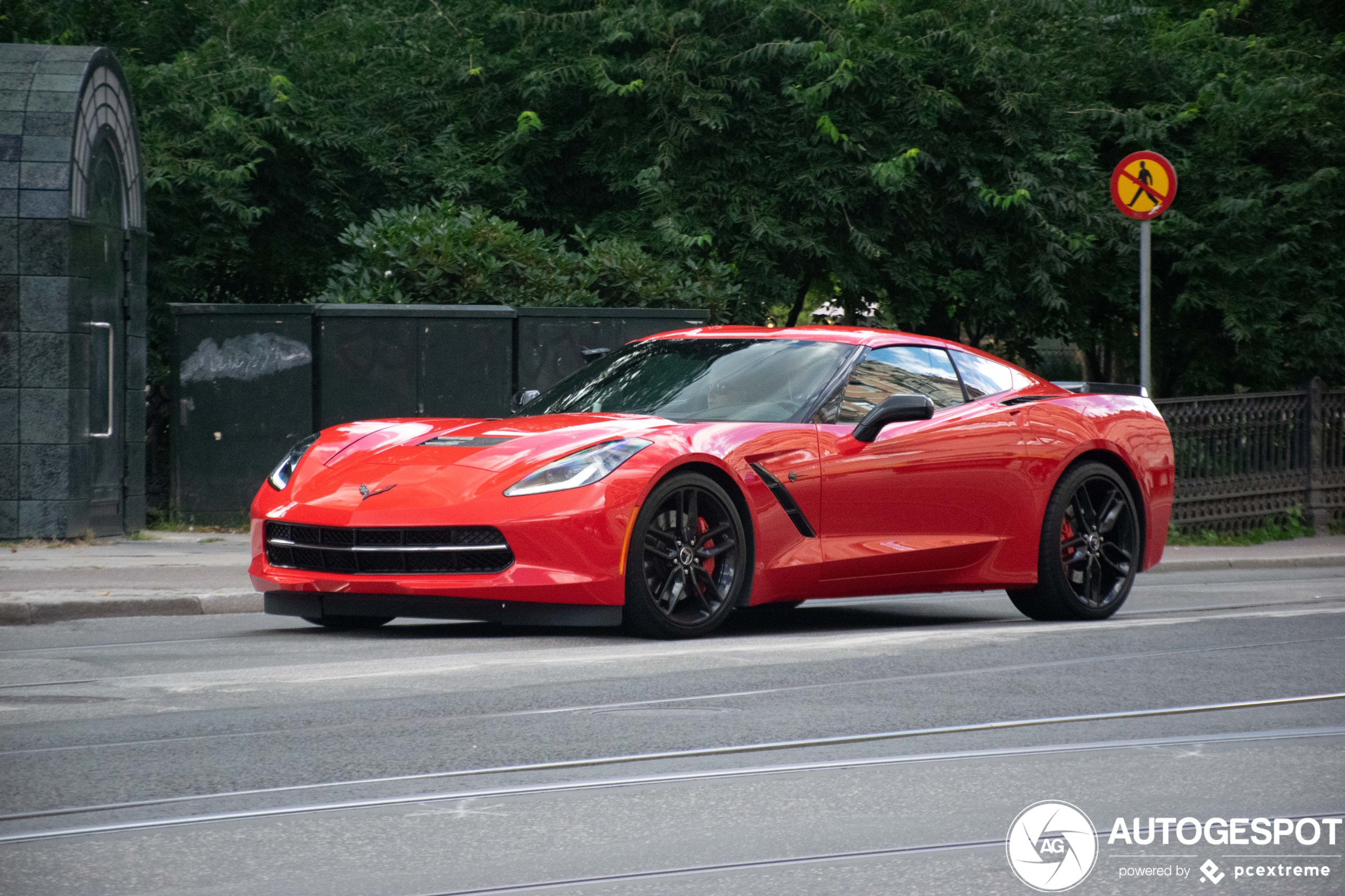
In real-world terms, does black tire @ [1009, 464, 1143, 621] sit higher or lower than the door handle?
lower

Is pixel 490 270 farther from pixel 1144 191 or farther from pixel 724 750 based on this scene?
Result: pixel 724 750

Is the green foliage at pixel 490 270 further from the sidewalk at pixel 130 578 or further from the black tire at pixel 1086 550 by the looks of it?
the black tire at pixel 1086 550

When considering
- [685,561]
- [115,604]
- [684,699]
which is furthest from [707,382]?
[115,604]

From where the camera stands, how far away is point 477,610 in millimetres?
7242

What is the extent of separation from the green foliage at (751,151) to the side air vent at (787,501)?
6.65m

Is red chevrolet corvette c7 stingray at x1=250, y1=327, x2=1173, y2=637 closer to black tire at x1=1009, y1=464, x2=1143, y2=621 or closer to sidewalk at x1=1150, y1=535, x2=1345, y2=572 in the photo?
black tire at x1=1009, y1=464, x2=1143, y2=621

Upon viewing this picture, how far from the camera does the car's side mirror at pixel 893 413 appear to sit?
806cm

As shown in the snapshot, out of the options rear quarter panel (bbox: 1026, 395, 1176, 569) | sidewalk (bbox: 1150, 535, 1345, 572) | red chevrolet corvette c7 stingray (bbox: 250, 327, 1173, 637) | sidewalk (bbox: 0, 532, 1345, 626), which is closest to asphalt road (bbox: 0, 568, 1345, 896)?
red chevrolet corvette c7 stingray (bbox: 250, 327, 1173, 637)

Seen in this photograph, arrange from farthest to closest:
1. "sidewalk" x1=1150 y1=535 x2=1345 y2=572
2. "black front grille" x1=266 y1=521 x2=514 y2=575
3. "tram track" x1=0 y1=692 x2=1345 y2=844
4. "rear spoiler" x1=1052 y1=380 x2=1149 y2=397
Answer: "sidewalk" x1=1150 y1=535 x2=1345 y2=572 → "rear spoiler" x1=1052 y1=380 x2=1149 y2=397 → "black front grille" x1=266 y1=521 x2=514 y2=575 → "tram track" x1=0 y1=692 x2=1345 y2=844

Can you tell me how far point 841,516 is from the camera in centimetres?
807

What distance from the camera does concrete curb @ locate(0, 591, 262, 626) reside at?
867 centimetres

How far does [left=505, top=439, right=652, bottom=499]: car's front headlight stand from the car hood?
41 millimetres

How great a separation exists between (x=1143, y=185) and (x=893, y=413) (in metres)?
6.86

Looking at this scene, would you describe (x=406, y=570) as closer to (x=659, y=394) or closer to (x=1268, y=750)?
(x=659, y=394)
